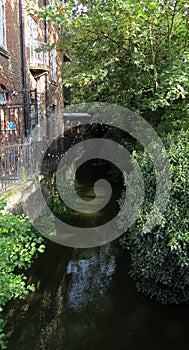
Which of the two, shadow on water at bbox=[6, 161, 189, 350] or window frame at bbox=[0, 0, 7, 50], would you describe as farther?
window frame at bbox=[0, 0, 7, 50]

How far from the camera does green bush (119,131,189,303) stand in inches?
181

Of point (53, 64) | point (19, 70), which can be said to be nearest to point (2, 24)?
point (19, 70)

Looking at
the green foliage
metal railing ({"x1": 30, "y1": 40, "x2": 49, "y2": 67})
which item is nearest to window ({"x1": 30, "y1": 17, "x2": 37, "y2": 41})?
metal railing ({"x1": 30, "y1": 40, "x2": 49, "y2": 67})

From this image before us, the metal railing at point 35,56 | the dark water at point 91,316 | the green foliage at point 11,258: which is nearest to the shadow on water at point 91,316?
the dark water at point 91,316

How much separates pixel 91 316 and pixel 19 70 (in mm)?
8144

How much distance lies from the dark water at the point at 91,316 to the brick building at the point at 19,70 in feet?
12.5

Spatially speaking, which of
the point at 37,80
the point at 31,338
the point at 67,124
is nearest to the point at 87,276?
the point at 31,338

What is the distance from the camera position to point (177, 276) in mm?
4871

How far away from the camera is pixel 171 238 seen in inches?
180

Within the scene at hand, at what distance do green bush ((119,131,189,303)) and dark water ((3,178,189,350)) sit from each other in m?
0.42

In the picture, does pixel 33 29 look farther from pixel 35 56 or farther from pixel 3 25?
pixel 3 25

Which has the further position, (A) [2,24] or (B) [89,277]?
(A) [2,24]

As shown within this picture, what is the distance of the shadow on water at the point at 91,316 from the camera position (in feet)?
15.4

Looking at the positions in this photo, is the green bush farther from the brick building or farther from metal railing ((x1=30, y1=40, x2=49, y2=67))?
metal railing ((x1=30, y1=40, x2=49, y2=67))
